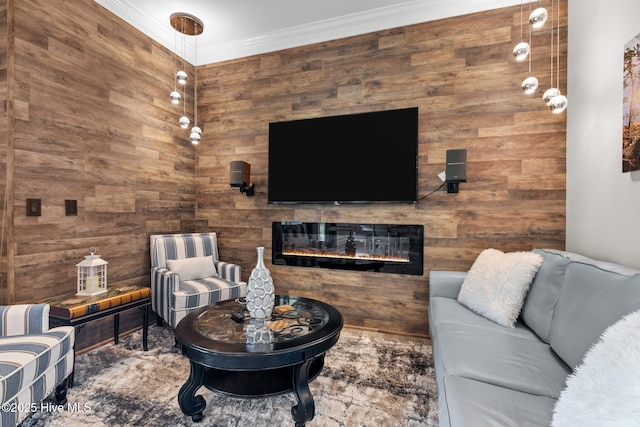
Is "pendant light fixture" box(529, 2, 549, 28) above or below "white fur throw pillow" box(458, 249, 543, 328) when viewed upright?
above

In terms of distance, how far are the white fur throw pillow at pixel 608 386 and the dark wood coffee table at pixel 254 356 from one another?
3.33 feet

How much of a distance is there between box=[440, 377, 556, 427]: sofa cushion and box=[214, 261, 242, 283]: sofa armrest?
2296mm

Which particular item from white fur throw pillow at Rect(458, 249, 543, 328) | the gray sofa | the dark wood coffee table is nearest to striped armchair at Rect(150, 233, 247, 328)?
the dark wood coffee table

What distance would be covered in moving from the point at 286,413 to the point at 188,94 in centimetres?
359

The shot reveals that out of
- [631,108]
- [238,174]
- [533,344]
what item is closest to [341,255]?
[238,174]

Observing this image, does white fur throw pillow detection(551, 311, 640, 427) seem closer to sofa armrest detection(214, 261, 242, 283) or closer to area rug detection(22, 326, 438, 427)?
area rug detection(22, 326, 438, 427)

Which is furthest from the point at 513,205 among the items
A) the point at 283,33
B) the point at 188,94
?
the point at 188,94

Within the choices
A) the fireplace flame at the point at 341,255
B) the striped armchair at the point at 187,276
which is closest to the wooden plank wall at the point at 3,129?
the striped armchair at the point at 187,276

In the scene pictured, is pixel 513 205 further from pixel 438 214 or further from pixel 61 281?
pixel 61 281

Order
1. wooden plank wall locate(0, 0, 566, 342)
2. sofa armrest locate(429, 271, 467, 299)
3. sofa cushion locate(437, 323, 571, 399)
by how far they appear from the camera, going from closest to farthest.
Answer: sofa cushion locate(437, 323, 571, 399)
wooden plank wall locate(0, 0, 566, 342)
sofa armrest locate(429, 271, 467, 299)

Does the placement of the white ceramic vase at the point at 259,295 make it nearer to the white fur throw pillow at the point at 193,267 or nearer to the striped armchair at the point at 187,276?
the striped armchair at the point at 187,276

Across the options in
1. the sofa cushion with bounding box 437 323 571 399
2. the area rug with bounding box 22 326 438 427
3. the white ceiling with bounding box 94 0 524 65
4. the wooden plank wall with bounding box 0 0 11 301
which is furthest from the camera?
the white ceiling with bounding box 94 0 524 65

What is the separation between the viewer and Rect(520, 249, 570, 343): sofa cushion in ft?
5.66

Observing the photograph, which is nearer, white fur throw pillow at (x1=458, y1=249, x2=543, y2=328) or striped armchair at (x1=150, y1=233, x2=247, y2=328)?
white fur throw pillow at (x1=458, y1=249, x2=543, y2=328)
